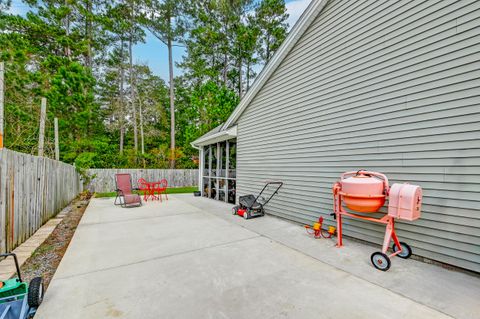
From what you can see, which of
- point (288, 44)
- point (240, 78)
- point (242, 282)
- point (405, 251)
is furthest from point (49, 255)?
point (240, 78)

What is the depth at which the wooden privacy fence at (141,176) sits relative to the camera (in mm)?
12777

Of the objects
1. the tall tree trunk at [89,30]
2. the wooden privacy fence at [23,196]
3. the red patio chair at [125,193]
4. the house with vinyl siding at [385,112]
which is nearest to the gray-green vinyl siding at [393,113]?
the house with vinyl siding at [385,112]

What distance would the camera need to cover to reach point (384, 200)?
125 inches

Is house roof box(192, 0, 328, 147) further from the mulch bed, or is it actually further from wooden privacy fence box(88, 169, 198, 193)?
wooden privacy fence box(88, 169, 198, 193)

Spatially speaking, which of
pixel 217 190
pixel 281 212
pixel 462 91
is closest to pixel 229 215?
pixel 281 212

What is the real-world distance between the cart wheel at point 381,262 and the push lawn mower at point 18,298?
12.1 ft

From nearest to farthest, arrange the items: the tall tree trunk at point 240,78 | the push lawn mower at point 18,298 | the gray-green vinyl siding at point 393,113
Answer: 1. the push lawn mower at point 18,298
2. the gray-green vinyl siding at point 393,113
3. the tall tree trunk at point 240,78

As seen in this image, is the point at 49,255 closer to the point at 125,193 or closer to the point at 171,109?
the point at 125,193

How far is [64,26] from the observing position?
14.5 meters

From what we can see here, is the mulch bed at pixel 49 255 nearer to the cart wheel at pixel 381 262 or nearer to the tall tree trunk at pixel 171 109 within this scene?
the cart wheel at pixel 381 262

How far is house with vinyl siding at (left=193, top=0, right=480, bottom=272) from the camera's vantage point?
2.74 m

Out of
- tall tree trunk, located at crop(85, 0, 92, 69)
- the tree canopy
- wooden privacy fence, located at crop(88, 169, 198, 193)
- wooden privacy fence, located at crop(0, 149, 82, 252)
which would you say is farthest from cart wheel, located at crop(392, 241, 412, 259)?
tall tree trunk, located at crop(85, 0, 92, 69)

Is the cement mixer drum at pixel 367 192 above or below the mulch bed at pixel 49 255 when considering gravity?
above

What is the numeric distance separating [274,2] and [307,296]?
1890cm
